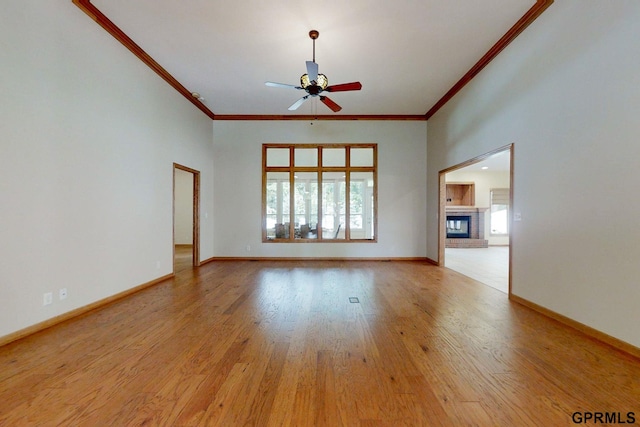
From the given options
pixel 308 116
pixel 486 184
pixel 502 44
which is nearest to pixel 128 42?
pixel 308 116

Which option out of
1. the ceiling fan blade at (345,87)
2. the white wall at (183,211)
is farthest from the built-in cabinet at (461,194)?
the white wall at (183,211)

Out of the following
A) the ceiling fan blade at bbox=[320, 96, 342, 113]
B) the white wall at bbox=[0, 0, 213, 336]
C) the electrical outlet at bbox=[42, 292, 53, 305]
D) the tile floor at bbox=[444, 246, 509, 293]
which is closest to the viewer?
the white wall at bbox=[0, 0, 213, 336]

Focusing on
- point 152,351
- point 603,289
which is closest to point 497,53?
point 603,289

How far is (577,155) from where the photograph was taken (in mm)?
2621

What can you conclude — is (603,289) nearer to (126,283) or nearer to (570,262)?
(570,262)

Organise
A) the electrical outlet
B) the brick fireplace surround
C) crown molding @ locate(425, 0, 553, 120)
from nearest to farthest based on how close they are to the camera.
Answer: the electrical outlet
crown molding @ locate(425, 0, 553, 120)
the brick fireplace surround

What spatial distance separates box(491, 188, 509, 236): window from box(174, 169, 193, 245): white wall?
36.9ft

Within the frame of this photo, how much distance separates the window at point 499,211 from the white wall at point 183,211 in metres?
11.2

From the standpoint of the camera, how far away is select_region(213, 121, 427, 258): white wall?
21.1 ft

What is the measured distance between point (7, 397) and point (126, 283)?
2226 mm

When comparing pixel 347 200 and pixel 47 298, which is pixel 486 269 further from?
pixel 47 298

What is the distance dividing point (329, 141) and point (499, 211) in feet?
25.3

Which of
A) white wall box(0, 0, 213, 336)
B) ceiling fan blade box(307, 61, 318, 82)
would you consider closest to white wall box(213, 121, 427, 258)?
white wall box(0, 0, 213, 336)

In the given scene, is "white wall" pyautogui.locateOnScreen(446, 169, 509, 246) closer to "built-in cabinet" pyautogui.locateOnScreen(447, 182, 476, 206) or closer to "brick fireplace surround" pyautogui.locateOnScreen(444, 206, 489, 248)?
"built-in cabinet" pyautogui.locateOnScreen(447, 182, 476, 206)
